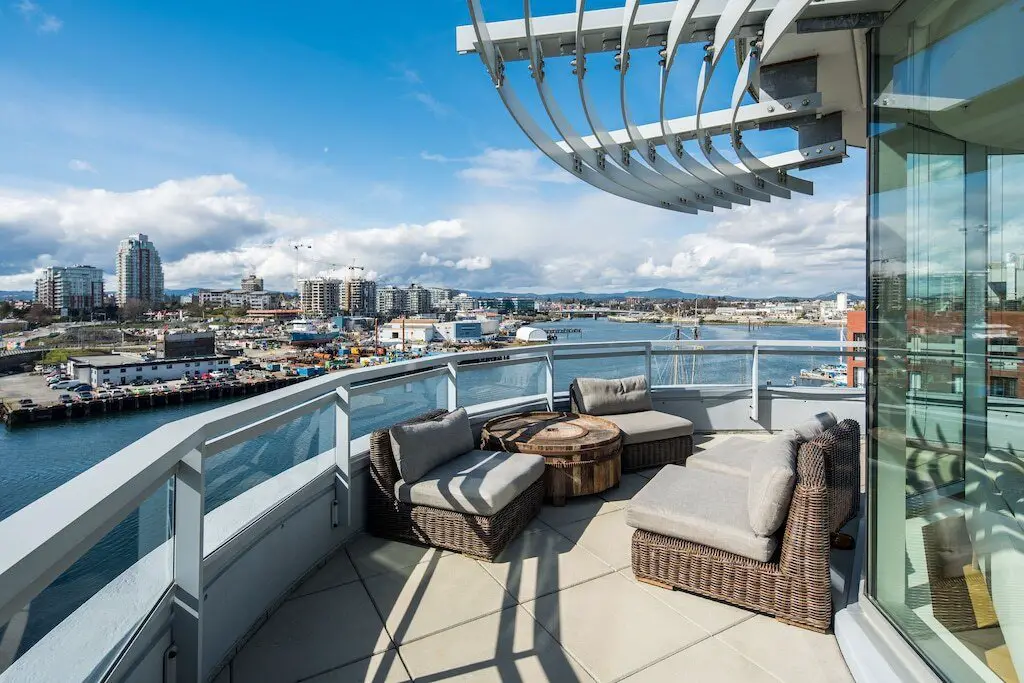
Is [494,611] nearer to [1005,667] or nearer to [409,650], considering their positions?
[409,650]

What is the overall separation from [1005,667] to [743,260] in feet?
44.0

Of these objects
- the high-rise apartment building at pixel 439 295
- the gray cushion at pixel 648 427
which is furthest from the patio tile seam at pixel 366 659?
the high-rise apartment building at pixel 439 295

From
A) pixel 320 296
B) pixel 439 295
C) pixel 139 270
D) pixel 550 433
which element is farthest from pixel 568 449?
pixel 139 270

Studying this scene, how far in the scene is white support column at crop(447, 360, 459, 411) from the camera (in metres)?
3.98

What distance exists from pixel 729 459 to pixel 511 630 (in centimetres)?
187

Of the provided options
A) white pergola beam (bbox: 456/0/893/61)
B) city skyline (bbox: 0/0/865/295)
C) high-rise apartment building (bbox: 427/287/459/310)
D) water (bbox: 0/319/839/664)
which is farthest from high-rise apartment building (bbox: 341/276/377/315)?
white pergola beam (bbox: 456/0/893/61)

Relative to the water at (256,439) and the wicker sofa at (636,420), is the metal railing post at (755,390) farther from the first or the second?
the wicker sofa at (636,420)

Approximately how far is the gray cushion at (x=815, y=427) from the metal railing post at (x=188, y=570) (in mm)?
2813

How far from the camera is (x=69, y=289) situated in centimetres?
1714

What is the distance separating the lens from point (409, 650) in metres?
2.06

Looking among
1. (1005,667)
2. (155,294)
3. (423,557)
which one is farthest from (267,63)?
(155,294)

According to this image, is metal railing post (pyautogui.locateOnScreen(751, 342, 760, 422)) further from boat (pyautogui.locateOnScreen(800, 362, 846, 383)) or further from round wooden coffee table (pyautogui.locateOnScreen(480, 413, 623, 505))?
round wooden coffee table (pyautogui.locateOnScreen(480, 413, 623, 505))

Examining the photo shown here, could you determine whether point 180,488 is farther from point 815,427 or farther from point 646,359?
point 646,359

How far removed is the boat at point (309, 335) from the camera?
18.0m
